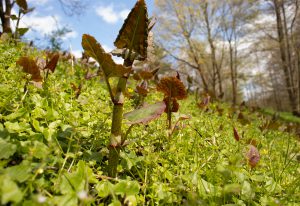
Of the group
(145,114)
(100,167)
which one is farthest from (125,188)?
(145,114)

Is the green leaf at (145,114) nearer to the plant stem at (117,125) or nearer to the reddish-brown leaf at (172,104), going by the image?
the plant stem at (117,125)

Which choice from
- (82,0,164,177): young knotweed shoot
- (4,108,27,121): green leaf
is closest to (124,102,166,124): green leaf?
(82,0,164,177): young knotweed shoot

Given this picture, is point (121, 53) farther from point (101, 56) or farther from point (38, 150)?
point (38, 150)

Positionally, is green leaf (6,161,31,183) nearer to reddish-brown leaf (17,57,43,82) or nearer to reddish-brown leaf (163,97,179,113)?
reddish-brown leaf (17,57,43,82)

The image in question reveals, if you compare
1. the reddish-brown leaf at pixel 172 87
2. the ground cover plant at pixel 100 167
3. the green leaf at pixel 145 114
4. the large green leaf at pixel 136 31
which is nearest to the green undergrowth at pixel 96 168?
the ground cover plant at pixel 100 167

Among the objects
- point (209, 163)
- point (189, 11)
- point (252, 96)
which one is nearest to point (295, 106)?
point (189, 11)

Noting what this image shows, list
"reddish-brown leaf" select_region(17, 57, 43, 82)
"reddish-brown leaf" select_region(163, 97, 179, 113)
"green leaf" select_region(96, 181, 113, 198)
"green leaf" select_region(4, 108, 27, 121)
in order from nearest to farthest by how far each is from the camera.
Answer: "green leaf" select_region(96, 181, 113, 198) → "green leaf" select_region(4, 108, 27, 121) → "reddish-brown leaf" select_region(17, 57, 43, 82) → "reddish-brown leaf" select_region(163, 97, 179, 113)

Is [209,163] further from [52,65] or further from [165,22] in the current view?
[165,22]
